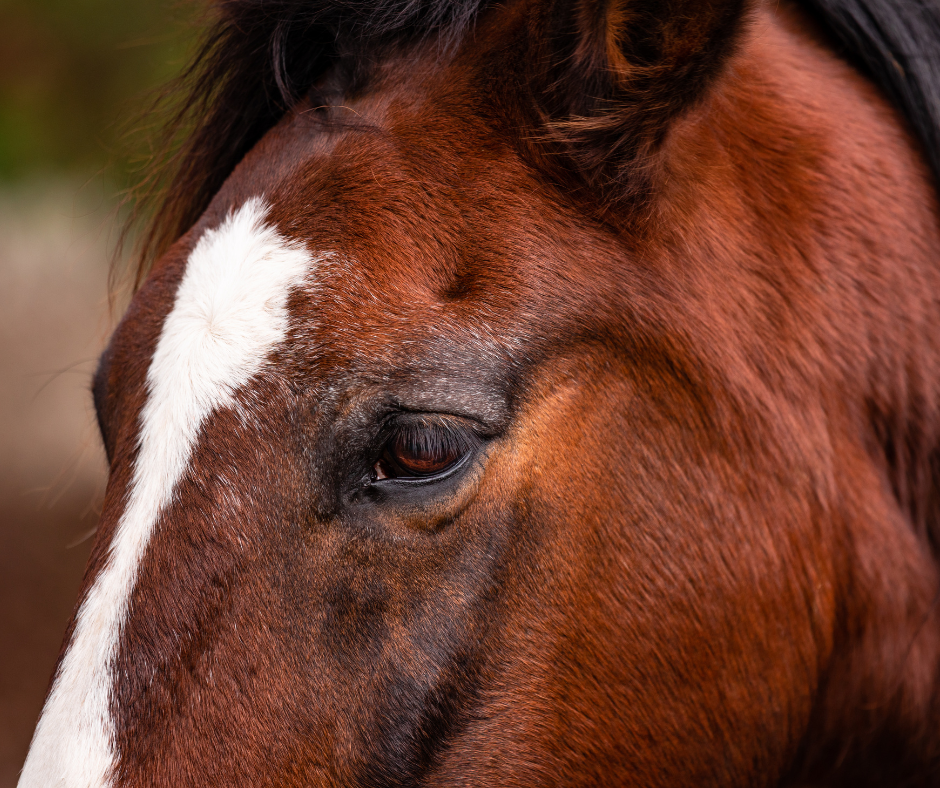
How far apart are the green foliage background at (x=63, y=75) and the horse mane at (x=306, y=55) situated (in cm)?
436

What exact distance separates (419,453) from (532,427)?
15cm

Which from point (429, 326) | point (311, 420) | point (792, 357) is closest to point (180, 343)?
point (311, 420)

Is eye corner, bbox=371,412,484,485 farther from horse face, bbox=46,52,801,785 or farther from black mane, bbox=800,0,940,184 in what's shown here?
black mane, bbox=800,0,940,184

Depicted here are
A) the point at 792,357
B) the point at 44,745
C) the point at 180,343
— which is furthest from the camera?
the point at 792,357

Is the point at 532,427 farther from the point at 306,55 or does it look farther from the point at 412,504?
the point at 306,55

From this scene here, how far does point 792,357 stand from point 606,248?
1.05ft

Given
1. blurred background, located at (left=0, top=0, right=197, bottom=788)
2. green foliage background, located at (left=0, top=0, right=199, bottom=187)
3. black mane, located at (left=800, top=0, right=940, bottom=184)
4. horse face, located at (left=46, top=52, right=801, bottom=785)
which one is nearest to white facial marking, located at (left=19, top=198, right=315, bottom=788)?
horse face, located at (left=46, top=52, right=801, bottom=785)

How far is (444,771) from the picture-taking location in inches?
41.3

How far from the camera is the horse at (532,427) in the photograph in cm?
99

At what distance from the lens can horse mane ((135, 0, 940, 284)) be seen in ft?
4.00

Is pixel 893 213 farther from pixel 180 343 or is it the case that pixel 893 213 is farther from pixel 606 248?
pixel 180 343

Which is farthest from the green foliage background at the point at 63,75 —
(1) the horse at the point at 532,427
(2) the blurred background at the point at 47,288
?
(1) the horse at the point at 532,427

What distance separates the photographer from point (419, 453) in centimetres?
100

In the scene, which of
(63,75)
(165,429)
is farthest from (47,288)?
(165,429)
